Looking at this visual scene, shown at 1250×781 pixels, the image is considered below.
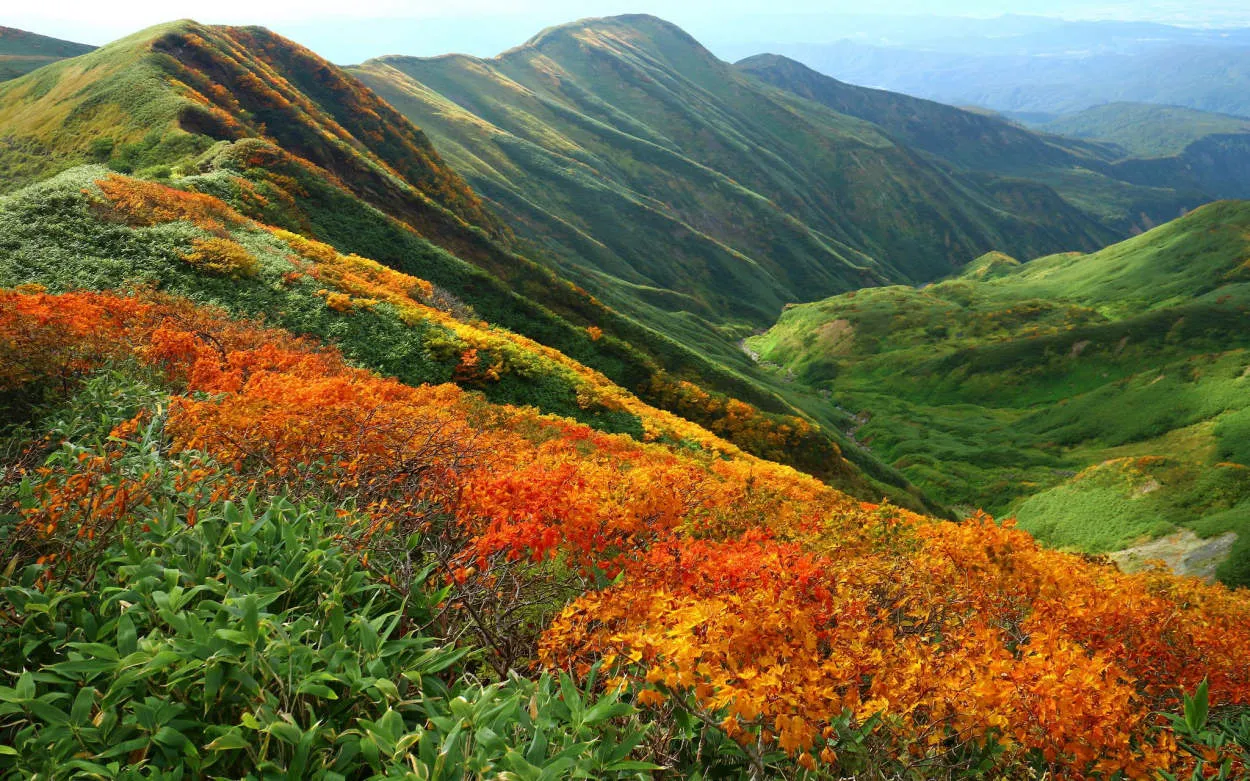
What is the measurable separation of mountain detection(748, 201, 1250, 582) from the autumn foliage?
37394 millimetres

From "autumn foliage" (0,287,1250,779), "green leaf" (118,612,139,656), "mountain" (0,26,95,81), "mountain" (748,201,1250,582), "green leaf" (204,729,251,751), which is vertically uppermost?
"mountain" (0,26,95,81)

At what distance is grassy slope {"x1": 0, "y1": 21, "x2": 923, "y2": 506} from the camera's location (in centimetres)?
4525

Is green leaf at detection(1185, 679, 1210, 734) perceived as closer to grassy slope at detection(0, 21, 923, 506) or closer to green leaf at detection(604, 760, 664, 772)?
green leaf at detection(604, 760, 664, 772)

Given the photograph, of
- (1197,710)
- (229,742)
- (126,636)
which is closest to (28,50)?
(126,636)

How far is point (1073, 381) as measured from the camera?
90688 millimetres

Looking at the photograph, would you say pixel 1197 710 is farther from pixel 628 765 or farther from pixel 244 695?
pixel 244 695

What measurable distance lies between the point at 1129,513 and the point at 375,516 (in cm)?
5998

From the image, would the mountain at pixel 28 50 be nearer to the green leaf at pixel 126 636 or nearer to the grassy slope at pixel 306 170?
the grassy slope at pixel 306 170

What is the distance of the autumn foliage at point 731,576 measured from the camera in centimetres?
623

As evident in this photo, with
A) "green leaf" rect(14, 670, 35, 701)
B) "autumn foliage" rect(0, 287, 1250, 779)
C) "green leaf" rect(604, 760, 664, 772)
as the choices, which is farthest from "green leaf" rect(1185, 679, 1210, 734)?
"green leaf" rect(14, 670, 35, 701)

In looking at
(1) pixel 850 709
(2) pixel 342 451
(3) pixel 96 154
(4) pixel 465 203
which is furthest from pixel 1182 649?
(4) pixel 465 203

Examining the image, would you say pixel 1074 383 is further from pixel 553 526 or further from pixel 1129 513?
pixel 553 526

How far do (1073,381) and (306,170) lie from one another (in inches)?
3978

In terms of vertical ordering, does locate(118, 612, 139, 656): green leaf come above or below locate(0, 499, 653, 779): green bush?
above
